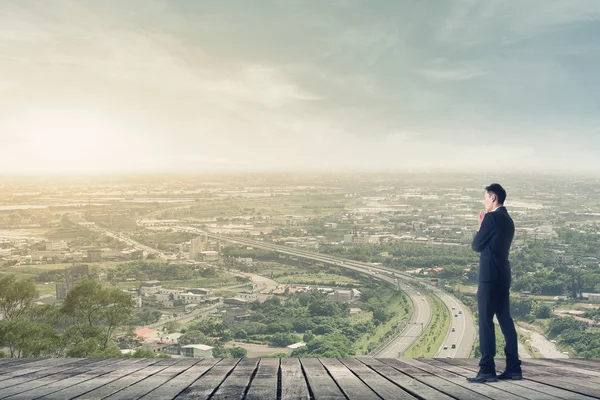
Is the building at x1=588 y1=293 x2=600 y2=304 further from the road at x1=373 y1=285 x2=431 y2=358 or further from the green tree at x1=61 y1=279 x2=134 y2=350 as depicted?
the green tree at x1=61 y1=279 x2=134 y2=350

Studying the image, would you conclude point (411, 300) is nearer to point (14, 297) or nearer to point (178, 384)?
point (14, 297)

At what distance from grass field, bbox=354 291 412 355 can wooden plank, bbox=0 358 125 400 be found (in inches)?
699

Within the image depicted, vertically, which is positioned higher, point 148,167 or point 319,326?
point 148,167

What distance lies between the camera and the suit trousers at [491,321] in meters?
2.51

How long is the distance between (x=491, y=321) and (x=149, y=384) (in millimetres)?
1679

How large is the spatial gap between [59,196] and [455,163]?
4497 cm

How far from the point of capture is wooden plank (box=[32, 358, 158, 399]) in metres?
2.00

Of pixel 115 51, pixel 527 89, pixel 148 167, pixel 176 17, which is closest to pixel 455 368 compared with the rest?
pixel 176 17

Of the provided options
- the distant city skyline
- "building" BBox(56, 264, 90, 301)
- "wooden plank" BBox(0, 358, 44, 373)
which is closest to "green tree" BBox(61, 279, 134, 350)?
"wooden plank" BBox(0, 358, 44, 373)

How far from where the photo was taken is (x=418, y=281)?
30938mm

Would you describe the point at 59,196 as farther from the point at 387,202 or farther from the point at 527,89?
the point at 527,89

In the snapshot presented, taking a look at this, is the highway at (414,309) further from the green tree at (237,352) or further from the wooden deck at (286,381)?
the wooden deck at (286,381)

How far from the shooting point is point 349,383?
2.26m

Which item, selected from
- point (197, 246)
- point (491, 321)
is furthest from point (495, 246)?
point (197, 246)
